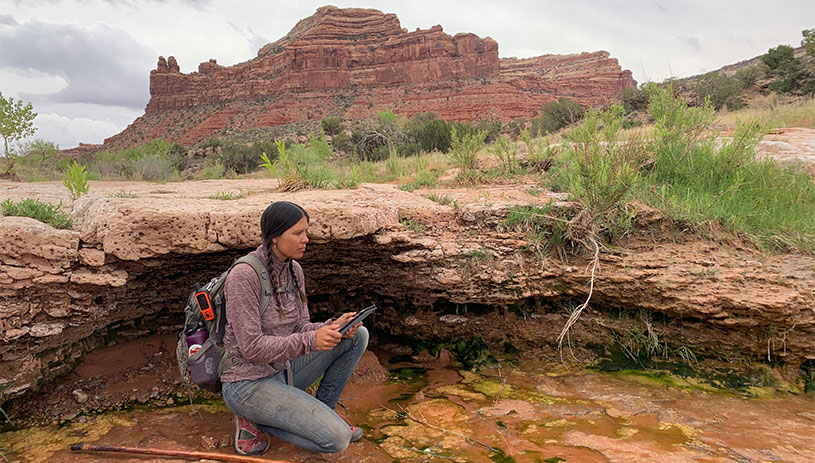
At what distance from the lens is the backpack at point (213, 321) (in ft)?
7.49

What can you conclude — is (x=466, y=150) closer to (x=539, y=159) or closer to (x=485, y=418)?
(x=539, y=159)

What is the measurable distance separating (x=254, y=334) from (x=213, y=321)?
0.33m

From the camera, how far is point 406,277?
373cm

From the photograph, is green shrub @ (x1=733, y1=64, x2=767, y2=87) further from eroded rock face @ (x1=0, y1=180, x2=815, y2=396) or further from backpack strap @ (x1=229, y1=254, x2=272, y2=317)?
backpack strap @ (x1=229, y1=254, x2=272, y2=317)

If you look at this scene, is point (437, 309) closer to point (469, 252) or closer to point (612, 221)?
point (469, 252)

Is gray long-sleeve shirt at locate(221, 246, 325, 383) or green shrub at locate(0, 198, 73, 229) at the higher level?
green shrub at locate(0, 198, 73, 229)

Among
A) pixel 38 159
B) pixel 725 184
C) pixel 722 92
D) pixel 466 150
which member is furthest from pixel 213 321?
pixel 722 92

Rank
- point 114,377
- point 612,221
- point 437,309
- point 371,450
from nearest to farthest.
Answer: point 371,450, point 114,377, point 612,221, point 437,309

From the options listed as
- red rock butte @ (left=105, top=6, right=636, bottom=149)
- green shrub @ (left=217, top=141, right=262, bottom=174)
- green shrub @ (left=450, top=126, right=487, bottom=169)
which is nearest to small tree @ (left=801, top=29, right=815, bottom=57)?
green shrub @ (left=450, top=126, right=487, bottom=169)

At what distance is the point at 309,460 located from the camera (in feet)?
7.50

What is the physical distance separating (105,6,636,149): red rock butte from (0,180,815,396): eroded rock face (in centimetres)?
5000

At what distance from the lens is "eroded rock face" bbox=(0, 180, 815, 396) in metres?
2.82

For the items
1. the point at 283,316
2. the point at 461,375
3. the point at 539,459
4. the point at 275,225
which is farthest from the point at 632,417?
the point at 275,225

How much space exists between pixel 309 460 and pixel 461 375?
5.30 feet
